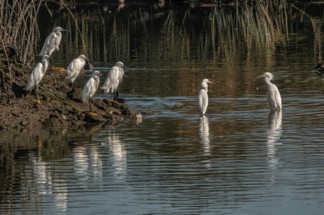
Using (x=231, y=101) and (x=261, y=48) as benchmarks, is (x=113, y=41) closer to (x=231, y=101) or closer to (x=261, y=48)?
(x=261, y=48)

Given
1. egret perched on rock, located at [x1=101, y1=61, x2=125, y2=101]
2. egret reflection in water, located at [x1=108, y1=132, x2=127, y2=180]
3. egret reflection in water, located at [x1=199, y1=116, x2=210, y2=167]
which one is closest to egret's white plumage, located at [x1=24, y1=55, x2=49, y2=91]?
egret reflection in water, located at [x1=108, y1=132, x2=127, y2=180]

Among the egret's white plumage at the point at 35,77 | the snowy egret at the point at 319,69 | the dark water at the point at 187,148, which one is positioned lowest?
the dark water at the point at 187,148

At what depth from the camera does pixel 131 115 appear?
24031mm

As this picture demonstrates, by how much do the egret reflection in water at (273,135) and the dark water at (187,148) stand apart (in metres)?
0.02

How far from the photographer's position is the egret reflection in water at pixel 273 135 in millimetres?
18141

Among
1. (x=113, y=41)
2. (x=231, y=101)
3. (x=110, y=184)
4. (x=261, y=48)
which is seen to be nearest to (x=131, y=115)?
(x=231, y=101)

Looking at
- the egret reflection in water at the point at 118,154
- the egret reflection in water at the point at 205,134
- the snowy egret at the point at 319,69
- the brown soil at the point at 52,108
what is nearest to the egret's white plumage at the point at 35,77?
the brown soil at the point at 52,108

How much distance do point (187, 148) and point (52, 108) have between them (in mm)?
4446

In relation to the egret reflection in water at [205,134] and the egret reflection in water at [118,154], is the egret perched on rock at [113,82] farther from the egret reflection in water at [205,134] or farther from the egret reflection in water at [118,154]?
the egret reflection in water at [118,154]

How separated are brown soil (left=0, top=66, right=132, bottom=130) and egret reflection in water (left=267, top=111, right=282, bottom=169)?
327 cm

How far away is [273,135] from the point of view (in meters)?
21.0

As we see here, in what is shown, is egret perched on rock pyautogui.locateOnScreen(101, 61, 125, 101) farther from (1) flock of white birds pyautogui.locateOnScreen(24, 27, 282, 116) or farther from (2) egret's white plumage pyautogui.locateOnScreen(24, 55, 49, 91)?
(2) egret's white plumage pyautogui.locateOnScreen(24, 55, 49, 91)

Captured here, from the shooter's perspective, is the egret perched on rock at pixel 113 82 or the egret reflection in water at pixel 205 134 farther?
the egret perched on rock at pixel 113 82

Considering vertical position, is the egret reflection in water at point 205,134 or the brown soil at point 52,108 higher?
→ the brown soil at point 52,108
